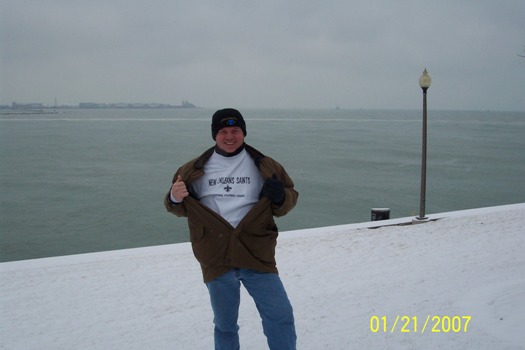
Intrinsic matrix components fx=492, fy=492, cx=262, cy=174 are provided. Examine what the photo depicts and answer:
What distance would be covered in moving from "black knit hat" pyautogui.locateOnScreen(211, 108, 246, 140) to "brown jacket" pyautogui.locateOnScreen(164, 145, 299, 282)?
0.60 ft

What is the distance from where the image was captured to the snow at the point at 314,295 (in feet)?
12.2

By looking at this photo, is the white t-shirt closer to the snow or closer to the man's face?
the man's face

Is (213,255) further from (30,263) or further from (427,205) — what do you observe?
(427,205)

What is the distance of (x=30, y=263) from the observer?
593cm

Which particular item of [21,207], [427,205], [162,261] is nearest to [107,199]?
[21,207]

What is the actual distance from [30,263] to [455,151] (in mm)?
37001

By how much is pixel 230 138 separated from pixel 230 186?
0.26 metres

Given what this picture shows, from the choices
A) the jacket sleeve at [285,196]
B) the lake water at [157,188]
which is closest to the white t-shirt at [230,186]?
the jacket sleeve at [285,196]

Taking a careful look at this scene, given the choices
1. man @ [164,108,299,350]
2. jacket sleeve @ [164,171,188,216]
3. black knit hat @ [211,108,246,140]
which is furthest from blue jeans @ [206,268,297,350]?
black knit hat @ [211,108,246,140]

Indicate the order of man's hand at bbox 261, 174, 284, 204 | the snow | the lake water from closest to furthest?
man's hand at bbox 261, 174, 284, 204 < the snow < the lake water

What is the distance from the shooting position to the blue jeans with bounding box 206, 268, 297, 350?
2572 millimetres
